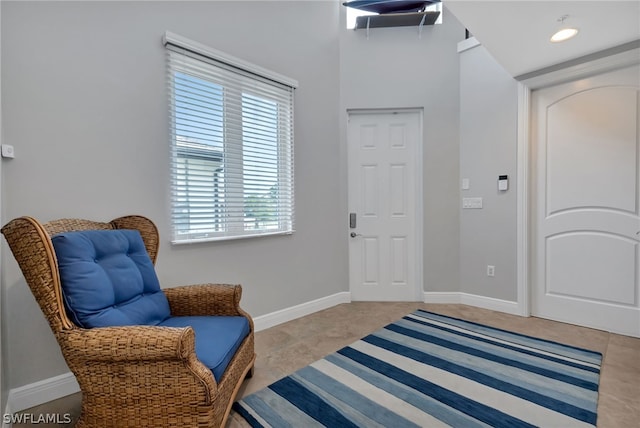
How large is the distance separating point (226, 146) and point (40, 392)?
1912mm

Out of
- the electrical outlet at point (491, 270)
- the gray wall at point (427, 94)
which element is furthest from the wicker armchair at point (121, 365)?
the electrical outlet at point (491, 270)

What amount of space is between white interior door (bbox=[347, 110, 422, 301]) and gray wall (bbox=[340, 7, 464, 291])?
135 millimetres

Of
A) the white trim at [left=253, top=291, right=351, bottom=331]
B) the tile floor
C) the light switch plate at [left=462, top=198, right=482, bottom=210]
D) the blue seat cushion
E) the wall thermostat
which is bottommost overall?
the tile floor

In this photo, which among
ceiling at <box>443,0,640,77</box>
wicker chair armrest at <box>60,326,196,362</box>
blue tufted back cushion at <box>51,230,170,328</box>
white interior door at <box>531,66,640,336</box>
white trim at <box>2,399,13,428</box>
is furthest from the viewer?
white interior door at <box>531,66,640,336</box>

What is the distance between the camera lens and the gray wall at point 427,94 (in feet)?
11.1

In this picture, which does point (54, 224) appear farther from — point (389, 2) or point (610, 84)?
point (610, 84)

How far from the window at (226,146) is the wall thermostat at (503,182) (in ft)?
6.79

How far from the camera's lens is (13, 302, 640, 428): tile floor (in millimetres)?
1684

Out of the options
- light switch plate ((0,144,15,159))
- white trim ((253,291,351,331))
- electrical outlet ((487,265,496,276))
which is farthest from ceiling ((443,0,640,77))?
white trim ((253,291,351,331))

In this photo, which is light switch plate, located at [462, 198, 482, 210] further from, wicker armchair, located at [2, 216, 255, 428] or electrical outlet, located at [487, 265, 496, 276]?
wicker armchair, located at [2, 216, 255, 428]

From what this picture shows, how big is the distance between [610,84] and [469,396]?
2.72 metres

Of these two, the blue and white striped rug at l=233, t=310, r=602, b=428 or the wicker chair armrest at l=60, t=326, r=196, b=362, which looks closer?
the wicker chair armrest at l=60, t=326, r=196, b=362

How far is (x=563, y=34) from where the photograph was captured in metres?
2.18

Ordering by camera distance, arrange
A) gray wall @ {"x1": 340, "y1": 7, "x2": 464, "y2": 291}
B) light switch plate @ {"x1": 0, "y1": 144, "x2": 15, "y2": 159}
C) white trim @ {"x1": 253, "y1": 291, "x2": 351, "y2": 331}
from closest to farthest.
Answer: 1. light switch plate @ {"x1": 0, "y1": 144, "x2": 15, "y2": 159}
2. white trim @ {"x1": 253, "y1": 291, "x2": 351, "y2": 331}
3. gray wall @ {"x1": 340, "y1": 7, "x2": 464, "y2": 291}
